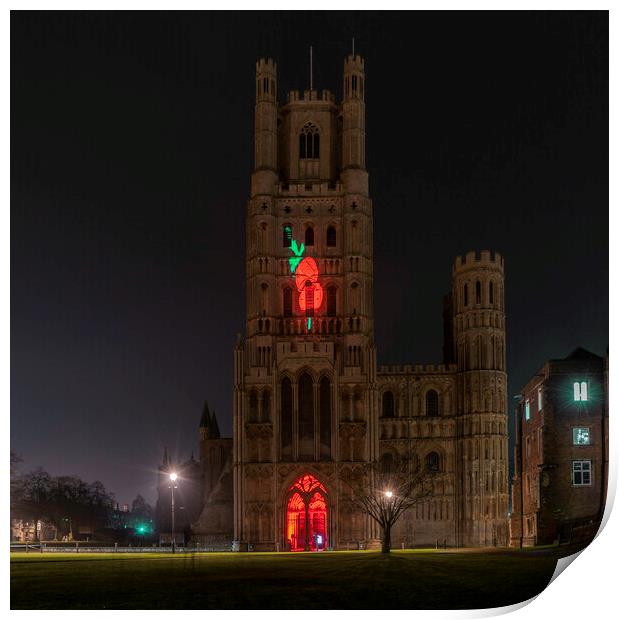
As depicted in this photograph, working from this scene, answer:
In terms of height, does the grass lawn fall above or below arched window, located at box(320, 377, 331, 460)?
below

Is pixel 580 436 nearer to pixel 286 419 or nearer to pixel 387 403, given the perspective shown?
pixel 286 419

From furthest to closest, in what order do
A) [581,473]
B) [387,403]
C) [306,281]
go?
[387,403] → [306,281] → [581,473]

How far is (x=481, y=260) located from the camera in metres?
84.9

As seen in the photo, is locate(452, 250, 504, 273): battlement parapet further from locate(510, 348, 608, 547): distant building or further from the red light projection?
locate(510, 348, 608, 547): distant building

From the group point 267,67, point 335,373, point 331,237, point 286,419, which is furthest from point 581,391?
point 267,67

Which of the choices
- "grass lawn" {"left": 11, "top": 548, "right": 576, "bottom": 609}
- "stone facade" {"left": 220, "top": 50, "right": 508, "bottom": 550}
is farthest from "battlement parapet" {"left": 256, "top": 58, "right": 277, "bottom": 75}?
"grass lawn" {"left": 11, "top": 548, "right": 576, "bottom": 609}

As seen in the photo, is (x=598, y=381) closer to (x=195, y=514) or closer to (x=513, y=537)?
(x=513, y=537)

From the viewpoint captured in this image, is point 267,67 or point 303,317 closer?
point 303,317

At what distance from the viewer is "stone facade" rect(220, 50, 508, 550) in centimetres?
8012

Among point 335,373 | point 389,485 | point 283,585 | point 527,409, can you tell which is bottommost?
point 283,585

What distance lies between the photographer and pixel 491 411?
83.5 m

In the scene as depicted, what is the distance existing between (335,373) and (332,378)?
0.38 m

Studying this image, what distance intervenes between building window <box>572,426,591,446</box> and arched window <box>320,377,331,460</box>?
22.2 m

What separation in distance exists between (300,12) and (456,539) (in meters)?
51.5
